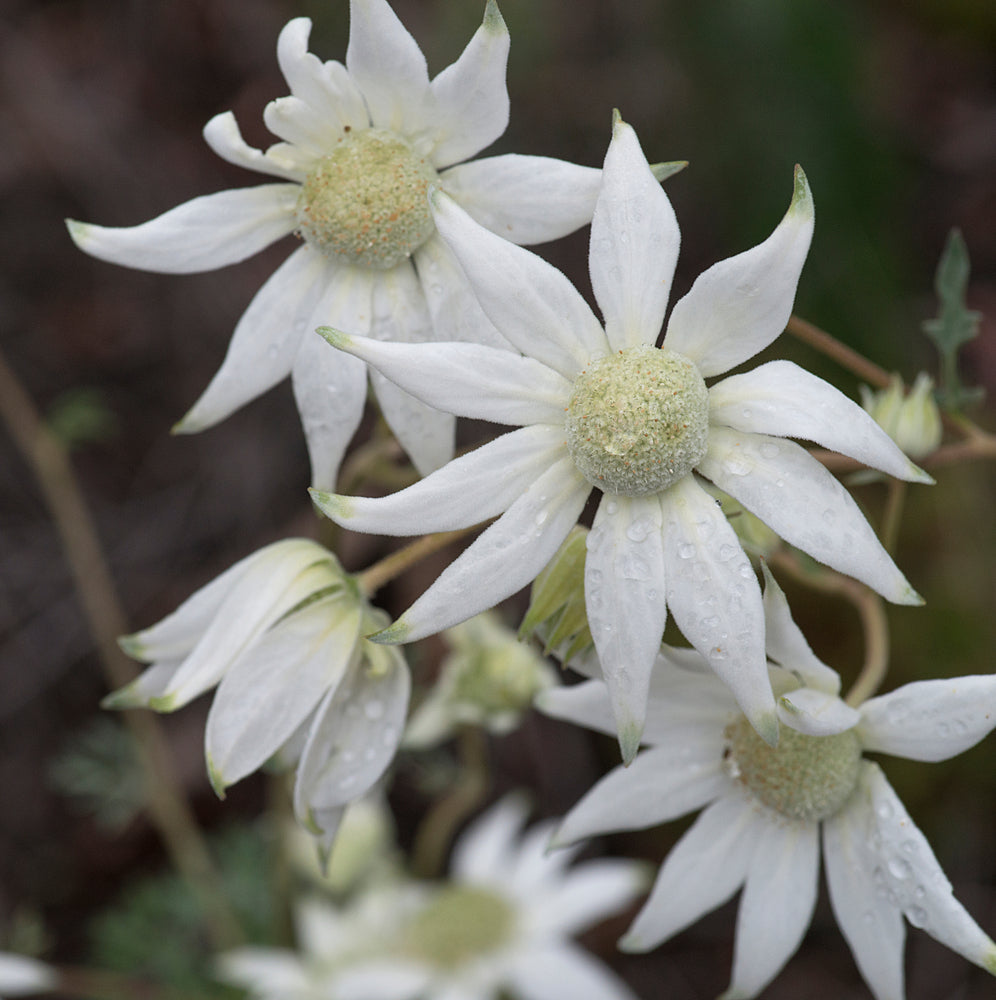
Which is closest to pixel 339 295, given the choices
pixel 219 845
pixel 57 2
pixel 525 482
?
pixel 525 482

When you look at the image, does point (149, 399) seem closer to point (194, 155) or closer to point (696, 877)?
point (194, 155)

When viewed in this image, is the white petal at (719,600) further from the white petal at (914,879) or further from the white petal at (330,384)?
the white petal at (330,384)

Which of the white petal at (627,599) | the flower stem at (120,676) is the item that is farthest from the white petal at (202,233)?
the flower stem at (120,676)

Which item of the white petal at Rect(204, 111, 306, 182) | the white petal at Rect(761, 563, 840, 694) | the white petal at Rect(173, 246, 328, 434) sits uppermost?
the white petal at Rect(204, 111, 306, 182)

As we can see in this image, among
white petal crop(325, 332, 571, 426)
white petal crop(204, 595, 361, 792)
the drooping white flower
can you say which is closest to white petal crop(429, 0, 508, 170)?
white petal crop(325, 332, 571, 426)

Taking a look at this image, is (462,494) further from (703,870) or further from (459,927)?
(459,927)

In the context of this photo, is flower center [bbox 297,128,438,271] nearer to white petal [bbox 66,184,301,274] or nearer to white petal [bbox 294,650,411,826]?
white petal [bbox 66,184,301,274]

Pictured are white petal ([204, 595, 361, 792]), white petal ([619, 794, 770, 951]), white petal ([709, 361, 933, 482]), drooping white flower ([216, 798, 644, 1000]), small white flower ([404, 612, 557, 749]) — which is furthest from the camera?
drooping white flower ([216, 798, 644, 1000])
